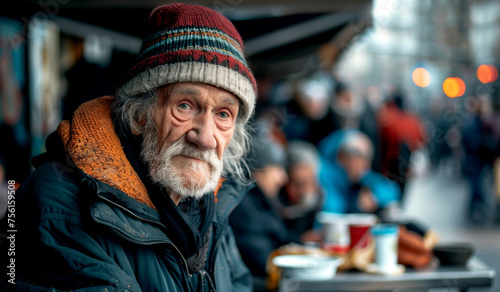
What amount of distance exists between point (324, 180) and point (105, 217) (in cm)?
378

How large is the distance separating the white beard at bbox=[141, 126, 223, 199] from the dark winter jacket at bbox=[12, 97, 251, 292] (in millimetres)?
81

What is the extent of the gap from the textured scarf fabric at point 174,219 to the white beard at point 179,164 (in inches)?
1.1

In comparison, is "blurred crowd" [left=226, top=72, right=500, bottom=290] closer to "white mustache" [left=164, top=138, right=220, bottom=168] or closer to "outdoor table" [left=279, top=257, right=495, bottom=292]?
"outdoor table" [left=279, top=257, right=495, bottom=292]

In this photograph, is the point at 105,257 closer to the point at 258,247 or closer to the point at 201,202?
the point at 201,202

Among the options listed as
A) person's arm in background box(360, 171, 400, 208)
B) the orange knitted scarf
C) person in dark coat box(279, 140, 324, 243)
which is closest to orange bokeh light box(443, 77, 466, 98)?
person's arm in background box(360, 171, 400, 208)

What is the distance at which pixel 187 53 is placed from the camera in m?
1.32

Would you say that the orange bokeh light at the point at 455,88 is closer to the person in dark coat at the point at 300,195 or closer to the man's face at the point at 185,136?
the person in dark coat at the point at 300,195

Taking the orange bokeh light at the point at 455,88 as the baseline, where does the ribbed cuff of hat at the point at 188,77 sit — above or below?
below

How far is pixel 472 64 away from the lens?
104 ft

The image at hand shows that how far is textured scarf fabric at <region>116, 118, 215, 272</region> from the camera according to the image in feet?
4.50

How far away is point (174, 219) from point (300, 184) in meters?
2.74

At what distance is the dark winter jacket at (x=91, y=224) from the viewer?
3.67 ft

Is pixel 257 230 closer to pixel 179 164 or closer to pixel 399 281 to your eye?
pixel 399 281

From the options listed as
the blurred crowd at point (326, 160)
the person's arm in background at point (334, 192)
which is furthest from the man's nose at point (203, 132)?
the person's arm in background at point (334, 192)
